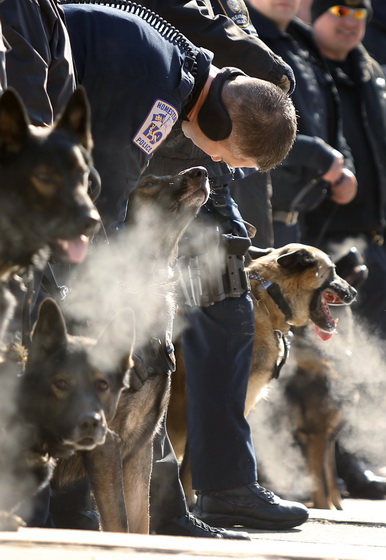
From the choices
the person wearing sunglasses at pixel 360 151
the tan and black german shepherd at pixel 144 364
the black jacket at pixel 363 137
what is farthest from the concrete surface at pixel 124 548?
the black jacket at pixel 363 137

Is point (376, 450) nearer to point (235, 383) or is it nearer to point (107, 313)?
point (235, 383)

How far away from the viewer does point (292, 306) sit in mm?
6938

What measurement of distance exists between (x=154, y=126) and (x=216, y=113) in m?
0.43

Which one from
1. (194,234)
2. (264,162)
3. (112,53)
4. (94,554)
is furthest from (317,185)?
(94,554)

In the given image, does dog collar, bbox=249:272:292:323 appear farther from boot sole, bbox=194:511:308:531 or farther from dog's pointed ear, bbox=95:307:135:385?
dog's pointed ear, bbox=95:307:135:385

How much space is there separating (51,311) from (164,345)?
1315 millimetres

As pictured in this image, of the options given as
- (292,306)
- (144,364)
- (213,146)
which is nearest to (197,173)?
(213,146)

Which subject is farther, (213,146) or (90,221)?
(213,146)

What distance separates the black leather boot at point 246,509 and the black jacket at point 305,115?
2.32 m

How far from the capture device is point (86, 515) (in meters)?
4.41

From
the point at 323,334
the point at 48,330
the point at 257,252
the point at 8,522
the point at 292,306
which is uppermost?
the point at 48,330

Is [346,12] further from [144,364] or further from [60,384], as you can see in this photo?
[60,384]

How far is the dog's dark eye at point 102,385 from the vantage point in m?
3.38

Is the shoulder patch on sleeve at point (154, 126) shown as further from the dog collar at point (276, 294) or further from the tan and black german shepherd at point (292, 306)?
the dog collar at point (276, 294)
